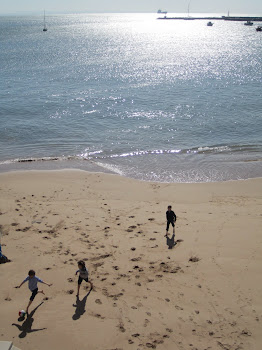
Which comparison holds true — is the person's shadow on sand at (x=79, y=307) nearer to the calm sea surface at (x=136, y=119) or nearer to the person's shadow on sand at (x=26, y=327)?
the person's shadow on sand at (x=26, y=327)

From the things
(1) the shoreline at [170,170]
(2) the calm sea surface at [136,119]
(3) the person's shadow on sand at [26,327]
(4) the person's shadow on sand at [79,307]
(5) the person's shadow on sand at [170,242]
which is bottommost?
(3) the person's shadow on sand at [26,327]

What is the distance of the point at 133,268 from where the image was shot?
35.0 ft

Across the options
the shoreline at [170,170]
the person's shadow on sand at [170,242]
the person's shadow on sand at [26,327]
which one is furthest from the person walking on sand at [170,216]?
the shoreline at [170,170]

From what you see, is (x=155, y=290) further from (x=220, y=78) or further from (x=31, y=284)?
(x=220, y=78)

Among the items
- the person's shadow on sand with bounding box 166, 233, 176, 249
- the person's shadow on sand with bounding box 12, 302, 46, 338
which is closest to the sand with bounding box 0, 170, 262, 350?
the person's shadow on sand with bounding box 12, 302, 46, 338

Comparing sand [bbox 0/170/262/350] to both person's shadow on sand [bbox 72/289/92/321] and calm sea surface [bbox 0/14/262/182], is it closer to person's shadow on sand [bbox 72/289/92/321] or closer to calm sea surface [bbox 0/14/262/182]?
person's shadow on sand [bbox 72/289/92/321]

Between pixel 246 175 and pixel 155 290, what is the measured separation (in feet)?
40.9

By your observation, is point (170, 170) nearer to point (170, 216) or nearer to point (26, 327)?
point (170, 216)

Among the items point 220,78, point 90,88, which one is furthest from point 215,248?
point 220,78

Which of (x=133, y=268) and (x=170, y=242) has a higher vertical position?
(x=170, y=242)

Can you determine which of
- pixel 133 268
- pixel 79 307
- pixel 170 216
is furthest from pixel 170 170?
pixel 79 307

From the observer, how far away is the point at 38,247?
11750 mm

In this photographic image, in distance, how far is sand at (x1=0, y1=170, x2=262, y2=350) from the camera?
27.1 feet

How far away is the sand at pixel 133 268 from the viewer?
8.26 meters
